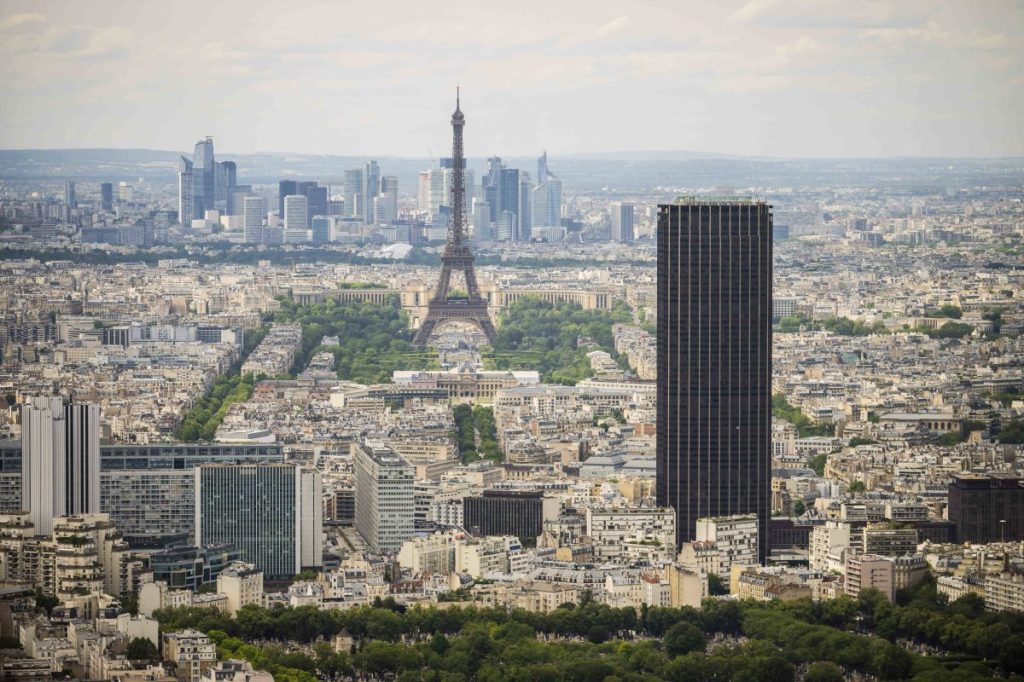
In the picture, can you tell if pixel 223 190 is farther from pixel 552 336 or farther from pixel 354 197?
pixel 552 336

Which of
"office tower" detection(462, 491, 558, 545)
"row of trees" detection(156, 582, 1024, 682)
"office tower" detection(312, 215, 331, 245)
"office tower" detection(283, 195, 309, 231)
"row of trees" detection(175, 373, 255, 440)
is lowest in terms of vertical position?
"row of trees" detection(156, 582, 1024, 682)

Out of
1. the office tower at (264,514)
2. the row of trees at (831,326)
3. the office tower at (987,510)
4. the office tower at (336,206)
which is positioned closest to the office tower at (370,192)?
the office tower at (336,206)

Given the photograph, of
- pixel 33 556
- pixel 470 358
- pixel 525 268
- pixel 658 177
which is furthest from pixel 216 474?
pixel 525 268

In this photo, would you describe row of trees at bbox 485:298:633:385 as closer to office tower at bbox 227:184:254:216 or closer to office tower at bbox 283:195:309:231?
office tower at bbox 227:184:254:216

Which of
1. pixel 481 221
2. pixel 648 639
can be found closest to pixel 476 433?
pixel 648 639

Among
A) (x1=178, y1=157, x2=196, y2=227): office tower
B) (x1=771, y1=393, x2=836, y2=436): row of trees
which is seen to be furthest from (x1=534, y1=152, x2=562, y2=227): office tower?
(x1=771, y1=393, x2=836, y2=436): row of trees

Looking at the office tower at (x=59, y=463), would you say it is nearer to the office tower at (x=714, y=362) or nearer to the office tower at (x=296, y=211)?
the office tower at (x=714, y=362)

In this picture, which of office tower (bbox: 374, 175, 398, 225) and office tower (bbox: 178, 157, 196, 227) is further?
office tower (bbox: 374, 175, 398, 225)
